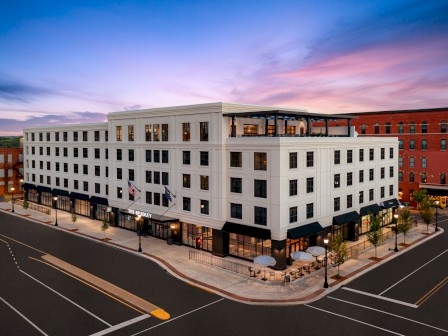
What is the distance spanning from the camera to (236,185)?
39.8 meters

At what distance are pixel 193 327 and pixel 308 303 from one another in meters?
9.25

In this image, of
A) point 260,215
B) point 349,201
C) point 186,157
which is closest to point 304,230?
point 260,215

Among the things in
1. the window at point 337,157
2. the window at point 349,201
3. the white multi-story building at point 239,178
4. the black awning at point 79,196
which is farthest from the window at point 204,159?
the black awning at point 79,196

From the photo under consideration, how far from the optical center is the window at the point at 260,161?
3703 cm

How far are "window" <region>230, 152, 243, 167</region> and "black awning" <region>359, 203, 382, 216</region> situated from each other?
1859 cm

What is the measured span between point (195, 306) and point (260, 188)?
46.8 ft

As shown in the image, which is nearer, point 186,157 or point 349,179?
point 186,157

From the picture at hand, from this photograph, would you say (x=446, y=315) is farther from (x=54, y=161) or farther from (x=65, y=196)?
(x=54, y=161)

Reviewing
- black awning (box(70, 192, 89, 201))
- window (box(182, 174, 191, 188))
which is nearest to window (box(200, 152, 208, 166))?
window (box(182, 174, 191, 188))

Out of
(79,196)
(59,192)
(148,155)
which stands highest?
(148,155)

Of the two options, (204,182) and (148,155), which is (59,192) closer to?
(148,155)

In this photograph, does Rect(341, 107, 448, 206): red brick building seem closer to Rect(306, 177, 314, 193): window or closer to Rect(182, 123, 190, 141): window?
→ Rect(306, 177, 314, 193): window

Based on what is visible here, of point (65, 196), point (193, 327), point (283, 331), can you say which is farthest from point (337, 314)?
point (65, 196)

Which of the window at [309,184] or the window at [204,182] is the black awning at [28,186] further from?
the window at [309,184]
